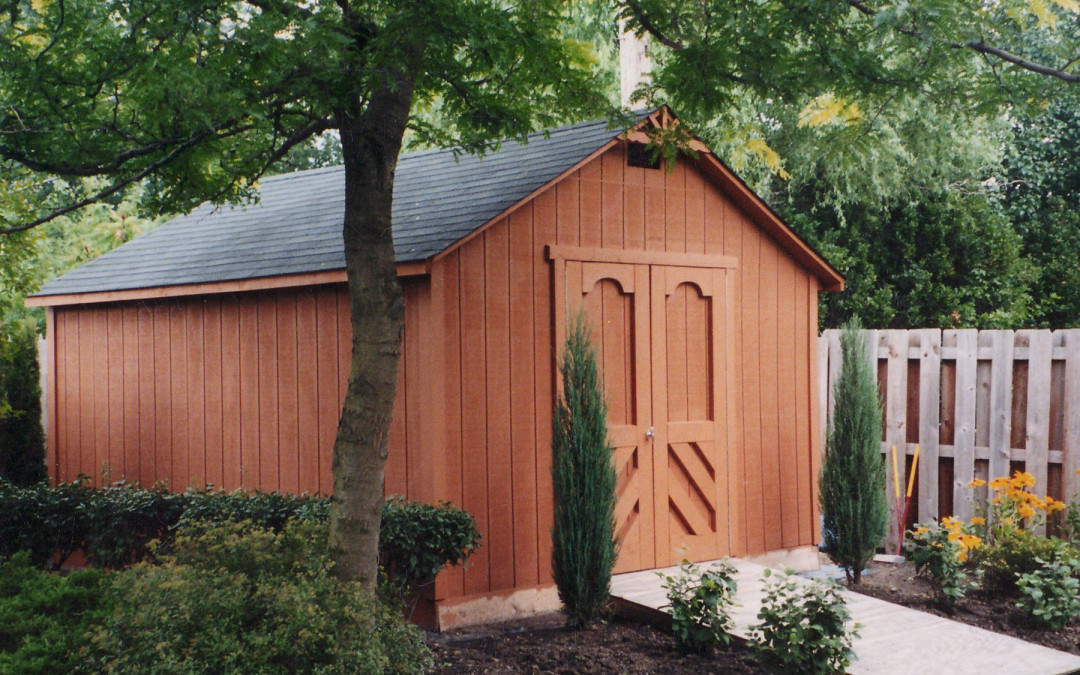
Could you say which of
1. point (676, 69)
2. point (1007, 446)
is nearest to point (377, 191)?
point (676, 69)

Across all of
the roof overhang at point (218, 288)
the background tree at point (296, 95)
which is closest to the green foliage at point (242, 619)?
the background tree at point (296, 95)

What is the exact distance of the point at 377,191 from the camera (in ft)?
19.4

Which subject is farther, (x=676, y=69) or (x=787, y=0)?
(x=676, y=69)

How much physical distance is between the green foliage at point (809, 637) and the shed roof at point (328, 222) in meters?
3.20

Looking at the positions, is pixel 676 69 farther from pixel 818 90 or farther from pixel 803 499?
pixel 803 499

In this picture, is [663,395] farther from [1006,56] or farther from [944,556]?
[1006,56]

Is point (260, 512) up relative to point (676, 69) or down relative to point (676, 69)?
down

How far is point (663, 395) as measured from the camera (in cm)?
867

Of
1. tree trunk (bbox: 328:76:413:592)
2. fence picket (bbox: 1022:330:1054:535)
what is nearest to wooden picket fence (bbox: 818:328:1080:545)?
fence picket (bbox: 1022:330:1054:535)

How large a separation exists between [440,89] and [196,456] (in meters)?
4.95

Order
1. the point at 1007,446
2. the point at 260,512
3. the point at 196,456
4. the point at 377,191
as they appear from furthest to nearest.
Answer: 1. the point at 196,456
2. the point at 1007,446
3. the point at 260,512
4. the point at 377,191

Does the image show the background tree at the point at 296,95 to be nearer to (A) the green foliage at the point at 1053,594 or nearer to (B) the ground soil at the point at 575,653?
(B) the ground soil at the point at 575,653

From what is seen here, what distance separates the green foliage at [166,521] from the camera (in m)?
6.91

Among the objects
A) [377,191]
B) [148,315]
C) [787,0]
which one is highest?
[787,0]
